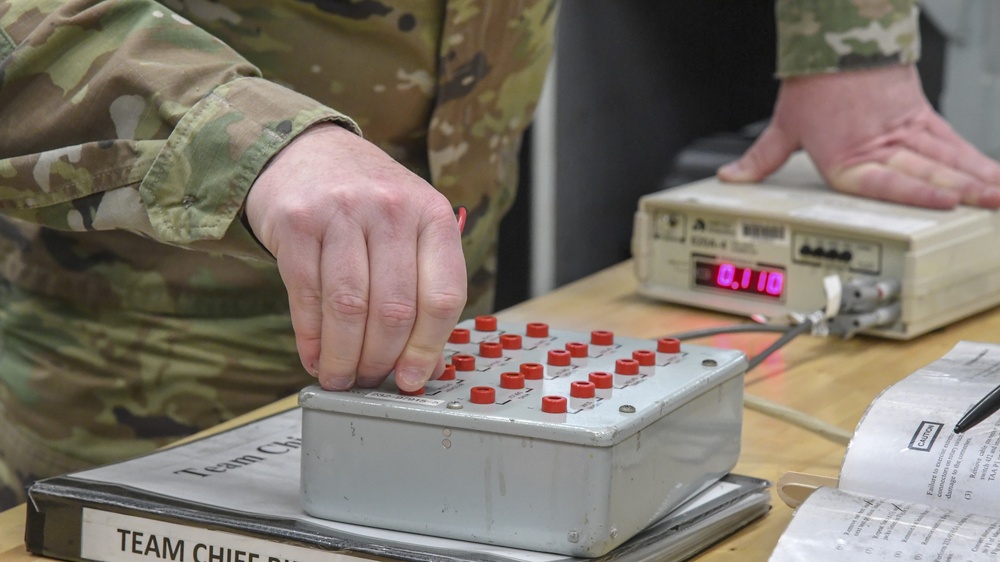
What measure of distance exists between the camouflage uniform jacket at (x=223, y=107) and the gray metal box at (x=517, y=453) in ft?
0.44

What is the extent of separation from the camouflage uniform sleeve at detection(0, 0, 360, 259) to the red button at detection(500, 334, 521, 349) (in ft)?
0.48

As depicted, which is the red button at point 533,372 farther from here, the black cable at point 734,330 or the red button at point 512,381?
the black cable at point 734,330

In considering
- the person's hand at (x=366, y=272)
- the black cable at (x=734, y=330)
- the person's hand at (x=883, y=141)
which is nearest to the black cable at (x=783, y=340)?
the black cable at (x=734, y=330)

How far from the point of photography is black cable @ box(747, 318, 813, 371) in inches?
38.9

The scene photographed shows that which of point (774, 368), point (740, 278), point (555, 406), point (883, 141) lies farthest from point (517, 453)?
point (883, 141)

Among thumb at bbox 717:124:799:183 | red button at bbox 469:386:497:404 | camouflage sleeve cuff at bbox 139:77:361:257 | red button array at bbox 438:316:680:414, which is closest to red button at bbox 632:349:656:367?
red button array at bbox 438:316:680:414

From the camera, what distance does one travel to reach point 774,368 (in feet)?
3.34

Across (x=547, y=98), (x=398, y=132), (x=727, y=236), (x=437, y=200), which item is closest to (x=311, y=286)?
(x=437, y=200)

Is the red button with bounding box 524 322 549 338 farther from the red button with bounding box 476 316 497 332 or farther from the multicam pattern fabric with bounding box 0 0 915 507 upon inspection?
the multicam pattern fabric with bounding box 0 0 915 507

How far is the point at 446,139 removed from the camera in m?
1.09

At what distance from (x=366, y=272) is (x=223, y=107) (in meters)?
0.15

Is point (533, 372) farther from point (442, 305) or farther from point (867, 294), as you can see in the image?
point (867, 294)

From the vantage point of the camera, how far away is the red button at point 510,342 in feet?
2.30

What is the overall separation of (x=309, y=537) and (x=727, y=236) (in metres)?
0.69
